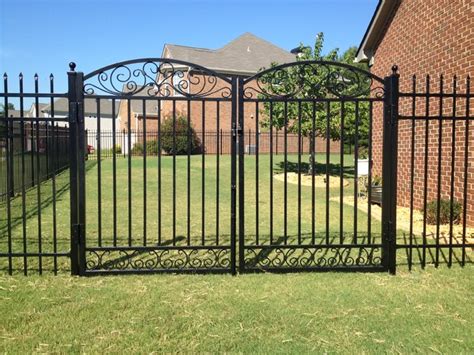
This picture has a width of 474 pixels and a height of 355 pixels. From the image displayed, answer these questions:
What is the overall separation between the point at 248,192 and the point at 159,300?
27.5 feet

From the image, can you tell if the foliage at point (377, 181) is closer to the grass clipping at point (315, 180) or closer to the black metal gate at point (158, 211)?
the grass clipping at point (315, 180)

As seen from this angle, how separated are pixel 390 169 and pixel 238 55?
96.2 feet

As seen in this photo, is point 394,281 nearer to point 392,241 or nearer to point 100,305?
point 392,241

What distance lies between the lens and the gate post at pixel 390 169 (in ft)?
15.9

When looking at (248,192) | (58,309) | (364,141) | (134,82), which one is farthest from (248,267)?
(364,141)

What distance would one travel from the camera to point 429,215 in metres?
7.60

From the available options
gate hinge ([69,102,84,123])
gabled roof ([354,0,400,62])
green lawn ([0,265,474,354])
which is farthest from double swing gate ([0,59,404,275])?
gabled roof ([354,0,400,62])

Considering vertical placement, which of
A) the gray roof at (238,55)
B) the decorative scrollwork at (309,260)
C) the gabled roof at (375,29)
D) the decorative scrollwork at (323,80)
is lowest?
the decorative scrollwork at (309,260)

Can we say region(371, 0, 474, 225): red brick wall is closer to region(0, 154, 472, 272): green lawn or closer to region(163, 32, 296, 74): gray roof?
region(0, 154, 472, 272): green lawn

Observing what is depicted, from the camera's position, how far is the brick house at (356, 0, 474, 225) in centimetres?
708

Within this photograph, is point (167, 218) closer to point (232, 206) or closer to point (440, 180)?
point (232, 206)


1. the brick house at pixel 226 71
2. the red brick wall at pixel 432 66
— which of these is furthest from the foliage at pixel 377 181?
the brick house at pixel 226 71

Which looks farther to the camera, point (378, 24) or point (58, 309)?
point (378, 24)

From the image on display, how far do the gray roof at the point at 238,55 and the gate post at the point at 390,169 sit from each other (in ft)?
81.6
